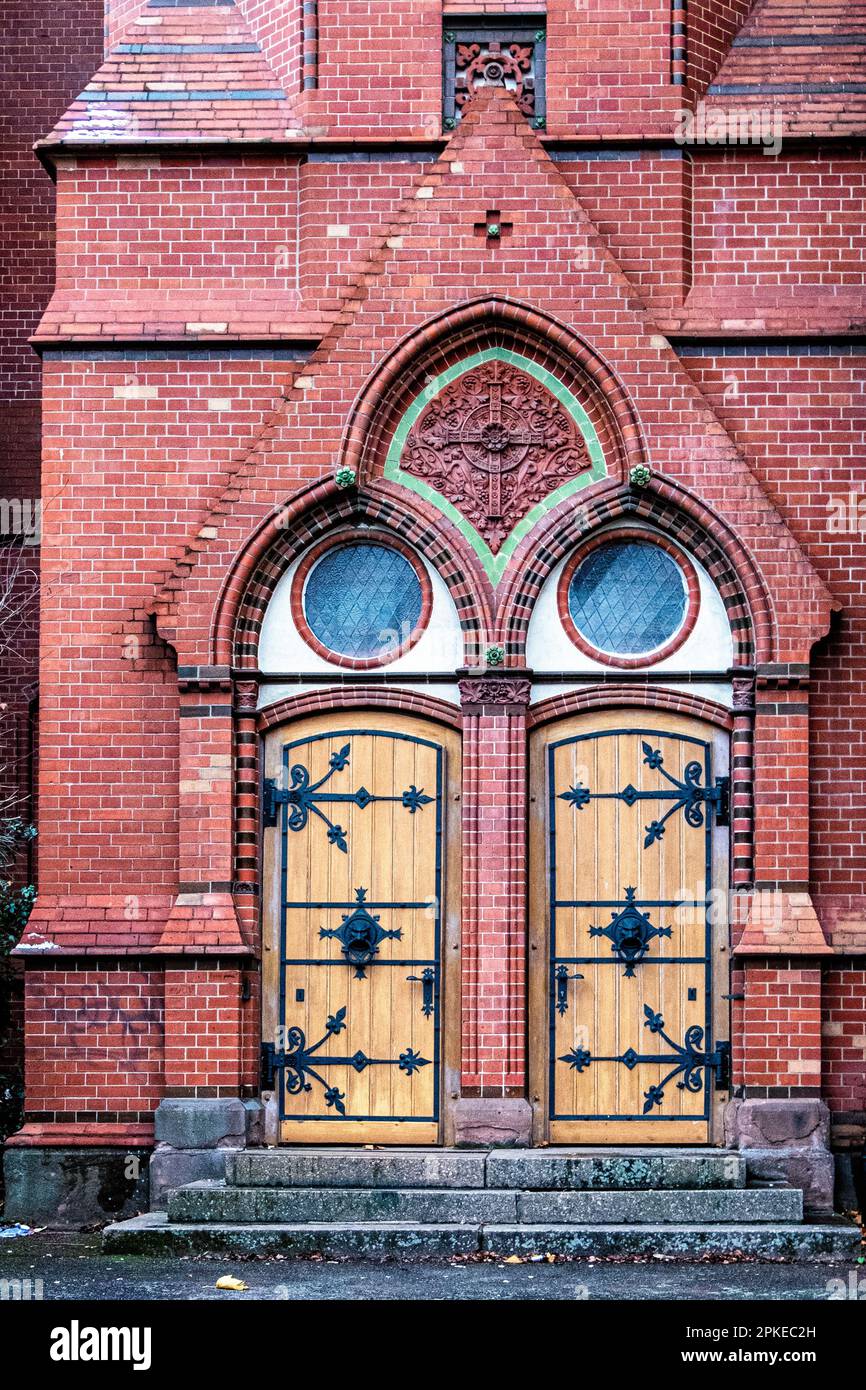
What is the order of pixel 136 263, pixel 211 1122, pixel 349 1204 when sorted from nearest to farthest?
pixel 349 1204 < pixel 211 1122 < pixel 136 263

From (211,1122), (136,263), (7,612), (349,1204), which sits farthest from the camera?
(7,612)

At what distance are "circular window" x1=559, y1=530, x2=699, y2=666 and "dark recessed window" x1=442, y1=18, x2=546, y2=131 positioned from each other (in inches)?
113

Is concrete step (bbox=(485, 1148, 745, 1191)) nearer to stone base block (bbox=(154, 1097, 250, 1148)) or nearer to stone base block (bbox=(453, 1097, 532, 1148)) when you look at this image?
stone base block (bbox=(453, 1097, 532, 1148))

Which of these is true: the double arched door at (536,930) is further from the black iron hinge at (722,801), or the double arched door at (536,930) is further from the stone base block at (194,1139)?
the stone base block at (194,1139)

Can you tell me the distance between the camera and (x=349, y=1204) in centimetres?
1090

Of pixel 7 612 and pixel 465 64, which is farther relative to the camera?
pixel 7 612

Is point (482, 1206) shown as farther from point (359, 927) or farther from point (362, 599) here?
point (362, 599)

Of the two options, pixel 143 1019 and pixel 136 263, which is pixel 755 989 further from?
pixel 136 263

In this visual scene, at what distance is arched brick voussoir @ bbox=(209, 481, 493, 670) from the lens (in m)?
12.0

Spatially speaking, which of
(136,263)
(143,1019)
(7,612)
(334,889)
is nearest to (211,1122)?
(143,1019)

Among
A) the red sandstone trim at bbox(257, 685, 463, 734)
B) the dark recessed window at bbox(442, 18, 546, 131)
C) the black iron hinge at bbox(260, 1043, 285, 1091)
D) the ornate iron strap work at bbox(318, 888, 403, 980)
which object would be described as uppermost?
the dark recessed window at bbox(442, 18, 546, 131)

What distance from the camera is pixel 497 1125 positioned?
11.6 m

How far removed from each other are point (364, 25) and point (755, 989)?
22.1 feet

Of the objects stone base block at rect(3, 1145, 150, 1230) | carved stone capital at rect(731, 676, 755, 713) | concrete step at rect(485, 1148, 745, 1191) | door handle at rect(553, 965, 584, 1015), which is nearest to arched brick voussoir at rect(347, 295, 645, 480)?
carved stone capital at rect(731, 676, 755, 713)
